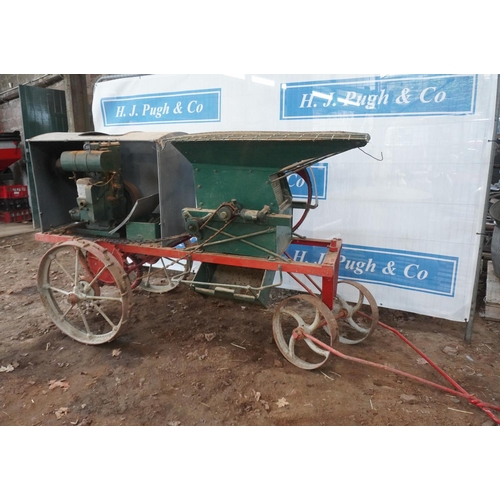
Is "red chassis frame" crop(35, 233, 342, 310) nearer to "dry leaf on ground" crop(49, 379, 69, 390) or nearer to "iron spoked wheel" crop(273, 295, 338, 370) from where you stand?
"iron spoked wheel" crop(273, 295, 338, 370)

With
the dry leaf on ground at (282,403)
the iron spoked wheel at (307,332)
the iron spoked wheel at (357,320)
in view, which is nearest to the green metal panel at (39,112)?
the iron spoked wheel at (307,332)

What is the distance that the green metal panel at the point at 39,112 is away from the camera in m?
6.70

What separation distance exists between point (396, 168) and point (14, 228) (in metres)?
7.07

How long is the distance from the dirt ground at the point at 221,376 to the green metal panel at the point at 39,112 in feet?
13.5

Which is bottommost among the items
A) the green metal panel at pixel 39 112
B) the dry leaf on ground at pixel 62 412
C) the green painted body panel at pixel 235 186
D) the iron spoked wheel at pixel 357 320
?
the dry leaf on ground at pixel 62 412

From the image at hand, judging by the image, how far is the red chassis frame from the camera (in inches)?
109

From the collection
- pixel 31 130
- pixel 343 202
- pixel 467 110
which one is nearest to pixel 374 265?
pixel 343 202

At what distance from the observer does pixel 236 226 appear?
9.73 feet

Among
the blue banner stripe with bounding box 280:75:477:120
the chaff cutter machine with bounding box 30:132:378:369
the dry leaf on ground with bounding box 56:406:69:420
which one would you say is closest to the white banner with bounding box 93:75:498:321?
the blue banner stripe with bounding box 280:75:477:120

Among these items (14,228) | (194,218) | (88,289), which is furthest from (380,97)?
(14,228)

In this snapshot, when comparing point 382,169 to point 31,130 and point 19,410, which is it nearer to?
point 19,410

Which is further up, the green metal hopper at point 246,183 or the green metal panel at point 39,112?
the green metal panel at point 39,112

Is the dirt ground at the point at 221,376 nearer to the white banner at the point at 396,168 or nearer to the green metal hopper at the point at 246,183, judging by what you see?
the white banner at the point at 396,168

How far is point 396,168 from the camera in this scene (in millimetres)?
3633
